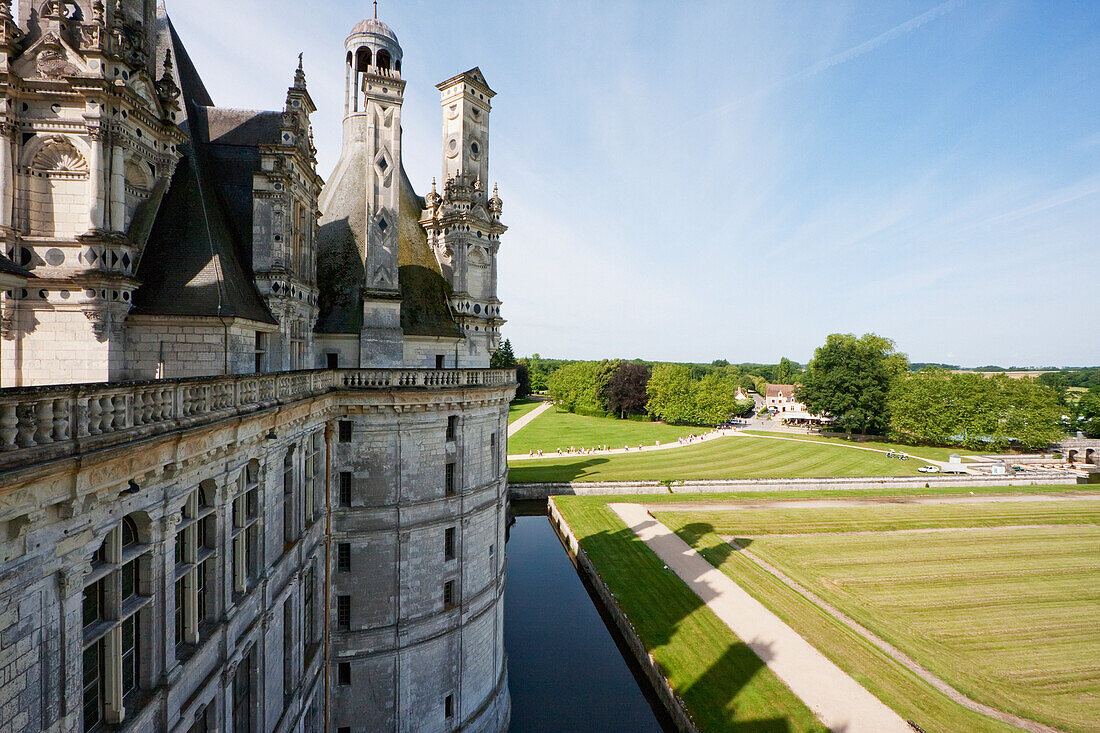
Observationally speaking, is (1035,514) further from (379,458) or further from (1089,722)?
(379,458)

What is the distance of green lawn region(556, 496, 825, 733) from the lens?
19.4 metres

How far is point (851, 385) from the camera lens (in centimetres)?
8419

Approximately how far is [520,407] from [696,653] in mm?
103785

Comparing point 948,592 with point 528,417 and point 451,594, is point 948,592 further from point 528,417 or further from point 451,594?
point 528,417

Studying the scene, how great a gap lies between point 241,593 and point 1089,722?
28.3m

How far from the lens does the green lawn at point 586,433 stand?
75.4 m

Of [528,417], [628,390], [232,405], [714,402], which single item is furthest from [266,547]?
[628,390]

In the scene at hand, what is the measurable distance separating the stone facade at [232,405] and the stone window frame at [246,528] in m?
0.06

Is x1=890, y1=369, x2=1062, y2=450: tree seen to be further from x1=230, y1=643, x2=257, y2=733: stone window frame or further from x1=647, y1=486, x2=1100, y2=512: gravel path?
x1=230, y1=643, x2=257, y2=733: stone window frame

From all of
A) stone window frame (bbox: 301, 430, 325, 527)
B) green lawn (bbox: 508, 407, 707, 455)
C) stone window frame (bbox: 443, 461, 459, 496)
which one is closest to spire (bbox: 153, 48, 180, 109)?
stone window frame (bbox: 301, 430, 325, 527)

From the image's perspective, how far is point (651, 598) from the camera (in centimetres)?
2858

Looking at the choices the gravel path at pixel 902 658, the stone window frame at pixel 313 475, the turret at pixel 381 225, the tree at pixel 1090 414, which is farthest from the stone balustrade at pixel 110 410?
the tree at pixel 1090 414

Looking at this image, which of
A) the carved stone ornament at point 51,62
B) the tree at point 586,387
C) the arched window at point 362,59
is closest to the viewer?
the carved stone ornament at point 51,62

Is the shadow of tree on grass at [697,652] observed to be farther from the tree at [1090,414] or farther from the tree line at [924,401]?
the tree at [1090,414]
